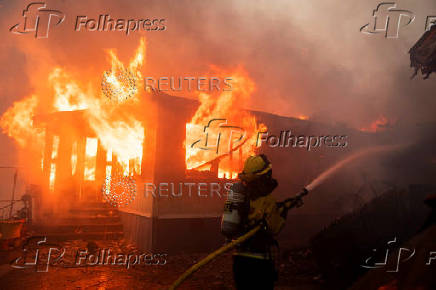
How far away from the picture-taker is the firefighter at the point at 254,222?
3537mm

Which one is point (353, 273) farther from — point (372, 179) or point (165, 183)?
point (372, 179)

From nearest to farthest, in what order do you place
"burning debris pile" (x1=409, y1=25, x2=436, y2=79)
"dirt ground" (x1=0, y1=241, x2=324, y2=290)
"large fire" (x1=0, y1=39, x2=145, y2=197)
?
1. "dirt ground" (x1=0, y1=241, x2=324, y2=290)
2. "burning debris pile" (x1=409, y1=25, x2=436, y2=79)
3. "large fire" (x1=0, y1=39, x2=145, y2=197)

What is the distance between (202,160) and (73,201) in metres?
6.37

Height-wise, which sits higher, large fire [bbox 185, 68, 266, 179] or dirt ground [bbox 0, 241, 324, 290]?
large fire [bbox 185, 68, 266, 179]

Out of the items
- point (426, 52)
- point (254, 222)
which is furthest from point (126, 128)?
point (426, 52)

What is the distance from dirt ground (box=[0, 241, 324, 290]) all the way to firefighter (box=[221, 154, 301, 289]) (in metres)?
4.21

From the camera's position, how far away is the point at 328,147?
640 inches

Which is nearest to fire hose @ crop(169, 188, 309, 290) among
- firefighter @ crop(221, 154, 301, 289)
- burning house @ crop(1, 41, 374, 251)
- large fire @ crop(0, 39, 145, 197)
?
firefighter @ crop(221, 154, 301, 289)

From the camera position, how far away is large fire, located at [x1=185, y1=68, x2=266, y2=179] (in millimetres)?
11805
